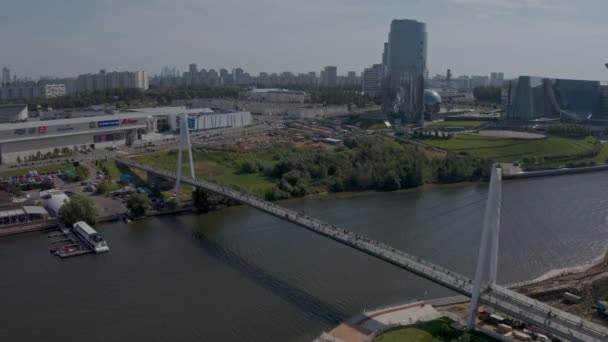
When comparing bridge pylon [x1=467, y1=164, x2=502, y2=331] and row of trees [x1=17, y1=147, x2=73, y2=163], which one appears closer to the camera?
bridge pylon [x1=467, y1=164, x2=502, y2=331]

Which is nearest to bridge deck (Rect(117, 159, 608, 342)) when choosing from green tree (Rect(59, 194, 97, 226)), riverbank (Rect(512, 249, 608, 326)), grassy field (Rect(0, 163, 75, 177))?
riverbank (Rect(512, 249, 608, 326))

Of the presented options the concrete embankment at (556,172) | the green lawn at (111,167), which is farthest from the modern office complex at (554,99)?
the green lawn at (111,167)

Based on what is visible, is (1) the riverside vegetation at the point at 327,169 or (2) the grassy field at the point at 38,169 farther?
(1) the riverside vegetation at the point at 327,169

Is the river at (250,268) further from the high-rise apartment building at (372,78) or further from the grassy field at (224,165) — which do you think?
the high-rise apartment building at (372,78)

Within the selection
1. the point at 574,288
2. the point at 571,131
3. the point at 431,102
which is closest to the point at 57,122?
the point at 574,288

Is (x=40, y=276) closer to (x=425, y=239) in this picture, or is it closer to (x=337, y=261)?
(x=337, y=261)

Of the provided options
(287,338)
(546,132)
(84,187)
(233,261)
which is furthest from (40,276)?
(546,132)

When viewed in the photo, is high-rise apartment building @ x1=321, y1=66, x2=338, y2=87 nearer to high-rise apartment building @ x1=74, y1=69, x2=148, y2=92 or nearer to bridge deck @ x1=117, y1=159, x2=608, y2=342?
high-rise apartment building @ x1=74, y1=69, x2=148, y2=92
